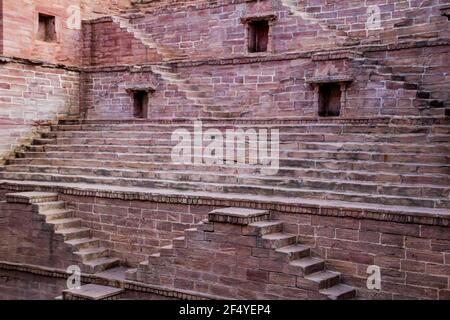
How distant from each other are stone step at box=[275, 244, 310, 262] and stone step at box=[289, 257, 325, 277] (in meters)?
0.06

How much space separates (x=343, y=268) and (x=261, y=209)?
143cm

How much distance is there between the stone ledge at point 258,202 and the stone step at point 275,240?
429mm

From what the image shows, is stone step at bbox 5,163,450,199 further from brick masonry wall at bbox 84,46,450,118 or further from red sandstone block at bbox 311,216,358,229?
brick masonry wall at bbox 84,46,450,118

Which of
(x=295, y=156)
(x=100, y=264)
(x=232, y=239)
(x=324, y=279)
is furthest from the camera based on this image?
(x=295, y=156)

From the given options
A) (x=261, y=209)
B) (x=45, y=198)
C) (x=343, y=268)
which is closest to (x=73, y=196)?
(x=45, y=198)

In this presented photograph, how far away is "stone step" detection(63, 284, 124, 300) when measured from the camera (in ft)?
28.8

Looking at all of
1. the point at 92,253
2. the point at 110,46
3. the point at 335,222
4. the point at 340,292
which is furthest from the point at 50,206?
the point at 110,46

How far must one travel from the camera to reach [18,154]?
43.5 feet

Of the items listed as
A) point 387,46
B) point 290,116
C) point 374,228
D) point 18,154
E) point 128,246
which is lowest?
point 128,246

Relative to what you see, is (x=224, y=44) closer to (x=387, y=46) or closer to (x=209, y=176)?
(x=387, y=46)

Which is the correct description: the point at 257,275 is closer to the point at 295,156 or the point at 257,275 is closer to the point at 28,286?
the point at 295,156

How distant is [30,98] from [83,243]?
5159 mm

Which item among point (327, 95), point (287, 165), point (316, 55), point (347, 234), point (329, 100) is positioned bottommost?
point (347, 234)

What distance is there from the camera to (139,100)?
14.6m
